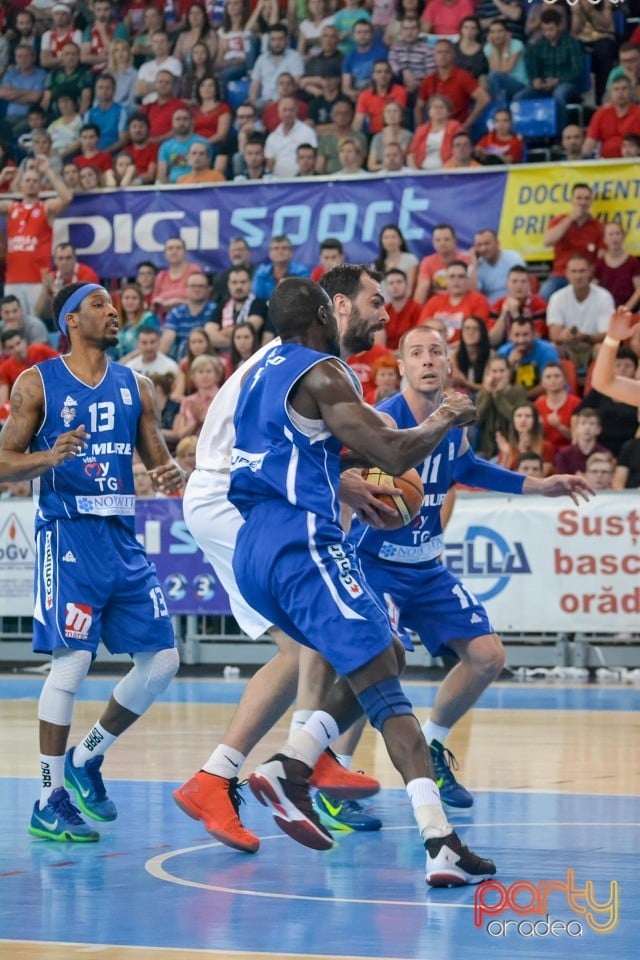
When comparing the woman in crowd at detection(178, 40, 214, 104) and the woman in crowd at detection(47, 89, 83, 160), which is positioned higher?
the woman in crowd at detection(178, 40, 214, 104)

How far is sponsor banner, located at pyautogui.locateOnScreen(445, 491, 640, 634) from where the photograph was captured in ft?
45.0

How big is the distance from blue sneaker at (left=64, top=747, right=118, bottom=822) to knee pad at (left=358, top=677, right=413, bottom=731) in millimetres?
1931

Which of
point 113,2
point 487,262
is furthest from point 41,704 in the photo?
point 113,2

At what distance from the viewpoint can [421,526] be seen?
766 cm

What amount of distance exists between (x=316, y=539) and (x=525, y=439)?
8944mm

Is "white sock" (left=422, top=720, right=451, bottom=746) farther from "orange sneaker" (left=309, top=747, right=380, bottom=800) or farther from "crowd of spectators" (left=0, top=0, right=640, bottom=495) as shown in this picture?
"crowd of spectators" (left=0, top=0, right=640, bottom=495)

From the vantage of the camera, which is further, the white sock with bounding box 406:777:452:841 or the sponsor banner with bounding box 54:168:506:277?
the sponsor banner with bounding box 54:168:506:277

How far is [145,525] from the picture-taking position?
50.3 feet

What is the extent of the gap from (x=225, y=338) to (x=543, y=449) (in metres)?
4.15

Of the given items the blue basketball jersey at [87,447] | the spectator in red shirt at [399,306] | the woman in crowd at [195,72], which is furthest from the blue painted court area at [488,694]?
the woman in crowd at [195,72]

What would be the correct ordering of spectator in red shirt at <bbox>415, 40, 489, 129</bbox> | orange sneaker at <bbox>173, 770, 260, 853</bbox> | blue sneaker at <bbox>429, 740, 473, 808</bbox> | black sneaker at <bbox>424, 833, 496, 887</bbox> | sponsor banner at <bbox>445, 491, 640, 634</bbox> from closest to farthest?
1. black sneaker at <bbox>424, 833, 496, 887</bbox>
2. orange sneaker at <bbox>173, 770, 260, 853</bbox>
3. blue sneaker at <bbox>429, 740, 473, 808</bbox>
4. sponsor banner at <bbox>445, 491, 640, 634</bbox>
5. spectator in red shirt at <bbox>415, 40, 489, 129</bbox>

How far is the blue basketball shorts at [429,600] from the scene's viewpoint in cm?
761

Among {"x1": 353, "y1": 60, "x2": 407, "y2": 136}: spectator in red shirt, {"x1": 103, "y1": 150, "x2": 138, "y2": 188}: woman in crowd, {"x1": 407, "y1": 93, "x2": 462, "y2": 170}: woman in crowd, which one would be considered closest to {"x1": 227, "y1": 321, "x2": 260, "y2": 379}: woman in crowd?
{"x1": 407, "y1": 93, "x2": 462, "y2": 170}: woman in crowd

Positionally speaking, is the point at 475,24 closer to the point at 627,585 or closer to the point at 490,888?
the point at 627,585
